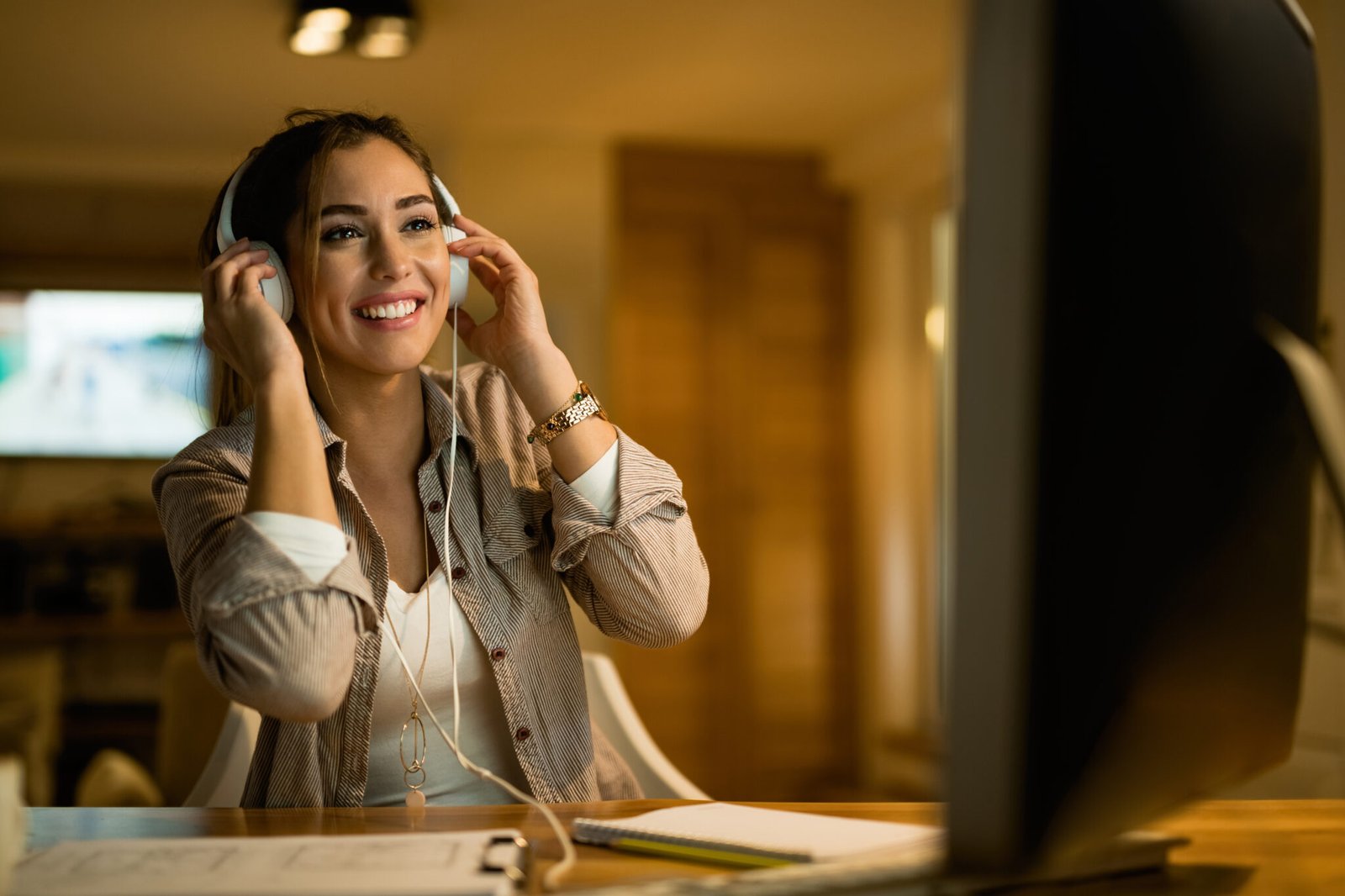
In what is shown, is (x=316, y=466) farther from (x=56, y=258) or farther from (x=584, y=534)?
(x=56, y=258)

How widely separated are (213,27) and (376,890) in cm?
380

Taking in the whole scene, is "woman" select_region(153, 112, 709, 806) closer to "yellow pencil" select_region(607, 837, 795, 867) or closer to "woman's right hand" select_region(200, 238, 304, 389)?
"woman's right hand" select_region(200, 238, 304, 389)

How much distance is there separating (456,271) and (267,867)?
762mm

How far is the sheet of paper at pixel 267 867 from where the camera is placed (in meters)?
0.65

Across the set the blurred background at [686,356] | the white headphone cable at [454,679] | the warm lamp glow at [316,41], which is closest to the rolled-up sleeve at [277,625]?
the white headphone cable at [454,679]

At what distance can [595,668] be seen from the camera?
1.54m

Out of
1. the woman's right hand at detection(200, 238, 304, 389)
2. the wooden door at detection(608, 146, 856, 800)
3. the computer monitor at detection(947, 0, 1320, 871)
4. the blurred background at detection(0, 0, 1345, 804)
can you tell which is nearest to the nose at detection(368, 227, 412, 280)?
the woman's right hand at detection(200, 238, 304, 389)

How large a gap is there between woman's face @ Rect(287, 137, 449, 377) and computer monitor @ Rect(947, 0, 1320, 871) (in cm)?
85

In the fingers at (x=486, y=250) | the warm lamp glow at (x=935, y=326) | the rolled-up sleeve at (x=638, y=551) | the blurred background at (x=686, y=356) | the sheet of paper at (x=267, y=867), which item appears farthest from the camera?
the warm lamp glow at (x=935, y=326)

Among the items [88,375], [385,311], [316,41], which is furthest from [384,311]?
[88,375]

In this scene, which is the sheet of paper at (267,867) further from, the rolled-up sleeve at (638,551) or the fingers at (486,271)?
the fingers at (486,271)

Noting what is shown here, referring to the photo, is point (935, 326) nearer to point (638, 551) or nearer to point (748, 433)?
point (748, 433)

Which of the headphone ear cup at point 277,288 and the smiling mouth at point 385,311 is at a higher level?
the headphone ear cup at point 277,288

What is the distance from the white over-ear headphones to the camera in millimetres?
1235
